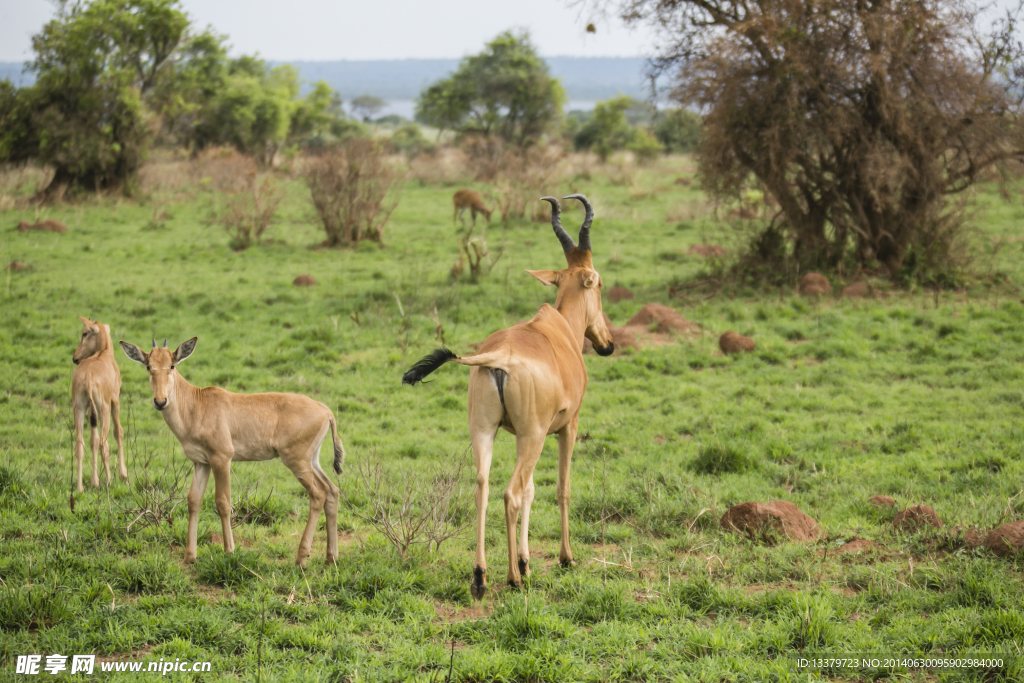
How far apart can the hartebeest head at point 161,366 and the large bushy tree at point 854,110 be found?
11.6 m

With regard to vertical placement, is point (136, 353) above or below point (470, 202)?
below

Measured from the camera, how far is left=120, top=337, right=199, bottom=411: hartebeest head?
5773 millimetres

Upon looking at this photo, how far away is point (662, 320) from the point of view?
1316cm

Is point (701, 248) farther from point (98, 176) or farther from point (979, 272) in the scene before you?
point (98, 176)

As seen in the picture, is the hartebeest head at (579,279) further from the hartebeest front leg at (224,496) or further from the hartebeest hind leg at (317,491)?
the hartebeest front leg at (224,496)

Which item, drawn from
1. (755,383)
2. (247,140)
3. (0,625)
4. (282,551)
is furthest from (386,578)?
(247,140)

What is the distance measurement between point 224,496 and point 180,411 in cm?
71

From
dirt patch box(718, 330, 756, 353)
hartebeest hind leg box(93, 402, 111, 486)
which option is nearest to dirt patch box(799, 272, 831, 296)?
dirt patch box(718, 330, 756, 353)

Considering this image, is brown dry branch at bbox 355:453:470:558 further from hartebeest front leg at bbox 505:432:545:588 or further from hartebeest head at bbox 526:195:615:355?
hartebeest head at bbox 526:195:615:355

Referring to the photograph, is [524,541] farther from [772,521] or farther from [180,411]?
[180,411]

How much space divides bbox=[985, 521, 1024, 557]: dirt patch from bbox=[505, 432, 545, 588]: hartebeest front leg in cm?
340

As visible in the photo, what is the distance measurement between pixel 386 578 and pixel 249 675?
1337 mm

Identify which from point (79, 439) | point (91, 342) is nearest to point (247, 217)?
point (91, 342)

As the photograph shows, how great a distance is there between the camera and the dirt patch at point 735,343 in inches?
472
